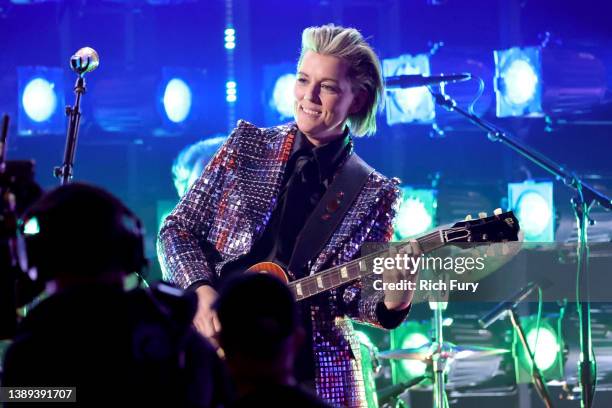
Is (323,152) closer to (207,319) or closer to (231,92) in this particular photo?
(207,319)

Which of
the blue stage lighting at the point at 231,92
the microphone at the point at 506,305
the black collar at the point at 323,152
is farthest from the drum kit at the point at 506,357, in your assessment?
the black collar at the point at 323,152

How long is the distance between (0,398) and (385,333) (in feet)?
16.8

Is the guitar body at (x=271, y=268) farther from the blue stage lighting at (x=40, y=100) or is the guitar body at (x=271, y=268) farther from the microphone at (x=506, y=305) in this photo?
the blue stage lighting at (x=40, y=100)

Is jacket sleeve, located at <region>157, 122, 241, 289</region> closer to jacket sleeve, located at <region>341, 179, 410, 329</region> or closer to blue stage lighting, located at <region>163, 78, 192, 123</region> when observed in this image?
jacket sleeve, located at <region>341, 179, 410, 329</region>

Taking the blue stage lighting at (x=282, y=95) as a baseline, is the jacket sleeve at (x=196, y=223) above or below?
below

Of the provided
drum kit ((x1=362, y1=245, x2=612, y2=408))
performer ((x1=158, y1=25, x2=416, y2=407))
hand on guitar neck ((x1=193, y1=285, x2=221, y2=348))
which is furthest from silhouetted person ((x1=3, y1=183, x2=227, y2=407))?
drum kit ((x1=362, y1=245, x2=612, y2=408))

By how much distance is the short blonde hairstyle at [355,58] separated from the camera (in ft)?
13.8

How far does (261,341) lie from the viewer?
6.32 ft

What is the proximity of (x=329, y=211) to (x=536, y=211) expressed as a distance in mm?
3098

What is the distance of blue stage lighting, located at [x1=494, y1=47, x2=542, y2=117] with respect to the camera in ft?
22.5

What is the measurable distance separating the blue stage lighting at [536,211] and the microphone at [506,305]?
35cm

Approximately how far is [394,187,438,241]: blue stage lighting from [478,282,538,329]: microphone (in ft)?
2.43

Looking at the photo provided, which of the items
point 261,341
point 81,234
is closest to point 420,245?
point 261,341

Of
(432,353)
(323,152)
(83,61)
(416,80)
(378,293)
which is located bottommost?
(432,353)
